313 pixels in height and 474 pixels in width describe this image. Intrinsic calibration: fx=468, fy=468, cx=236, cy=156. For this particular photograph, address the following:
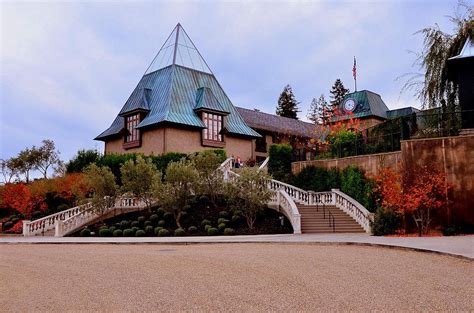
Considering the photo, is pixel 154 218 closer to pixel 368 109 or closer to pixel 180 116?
pixel 180 116

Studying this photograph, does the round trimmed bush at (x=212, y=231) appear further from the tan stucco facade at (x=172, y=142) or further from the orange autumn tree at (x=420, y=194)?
the tan stucco facade at (x=172, y=142)

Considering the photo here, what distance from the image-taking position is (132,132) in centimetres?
4222

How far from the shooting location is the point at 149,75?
4719 centimetres

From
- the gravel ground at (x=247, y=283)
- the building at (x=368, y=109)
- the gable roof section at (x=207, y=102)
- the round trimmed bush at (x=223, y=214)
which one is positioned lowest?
the gravel ground at (x=247, y=283)

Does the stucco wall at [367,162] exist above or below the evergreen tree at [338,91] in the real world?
below

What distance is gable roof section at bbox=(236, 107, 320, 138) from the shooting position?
5075 cm

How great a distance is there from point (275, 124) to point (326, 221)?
30507 mm

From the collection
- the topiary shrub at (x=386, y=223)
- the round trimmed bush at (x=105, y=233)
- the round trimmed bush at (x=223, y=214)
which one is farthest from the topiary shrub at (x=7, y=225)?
the topiary shrub at (x=386, y=223)

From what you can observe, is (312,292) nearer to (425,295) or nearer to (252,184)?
(425,295)

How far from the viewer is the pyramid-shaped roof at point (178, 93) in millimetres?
40562

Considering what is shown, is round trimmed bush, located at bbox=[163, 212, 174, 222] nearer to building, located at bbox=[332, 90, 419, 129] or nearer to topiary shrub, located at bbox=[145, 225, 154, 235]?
topiary shrub, located at bbox=[145, 225, 154, 235]

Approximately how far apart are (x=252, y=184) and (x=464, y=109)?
11.0 meters

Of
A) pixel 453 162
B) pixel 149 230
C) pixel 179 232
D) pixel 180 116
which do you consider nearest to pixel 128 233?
pixel 149 230

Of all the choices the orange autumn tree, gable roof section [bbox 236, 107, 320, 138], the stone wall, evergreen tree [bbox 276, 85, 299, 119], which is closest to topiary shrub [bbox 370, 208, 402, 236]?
→ the orange autumn tree
